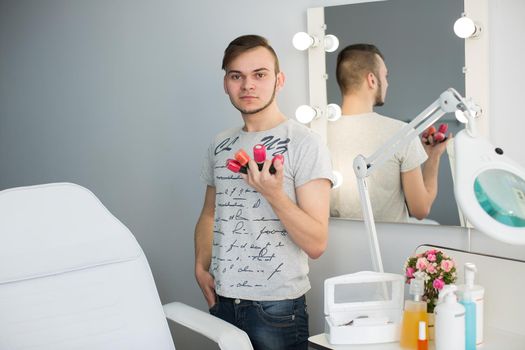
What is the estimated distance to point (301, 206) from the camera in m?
1.72

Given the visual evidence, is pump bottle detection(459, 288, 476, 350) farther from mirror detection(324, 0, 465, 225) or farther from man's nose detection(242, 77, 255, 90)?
man's nose detection(242, 77, 255, 90)

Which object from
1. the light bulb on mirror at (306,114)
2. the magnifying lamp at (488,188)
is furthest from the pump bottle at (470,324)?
the light bulb on mirror at (306,114)

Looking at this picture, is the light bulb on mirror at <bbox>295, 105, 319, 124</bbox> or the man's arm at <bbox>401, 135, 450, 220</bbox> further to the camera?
the light bulb on mirror at <bbox>295, 105, 319, 124</bbox>

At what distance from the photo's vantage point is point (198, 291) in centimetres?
250

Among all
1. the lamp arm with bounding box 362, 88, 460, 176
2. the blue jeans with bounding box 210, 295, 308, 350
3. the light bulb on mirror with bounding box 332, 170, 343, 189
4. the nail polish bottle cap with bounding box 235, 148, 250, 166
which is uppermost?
the lamp arm with bounding box 362, 88, 460, 176

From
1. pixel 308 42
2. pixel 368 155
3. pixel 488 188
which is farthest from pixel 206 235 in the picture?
pixel 488 188

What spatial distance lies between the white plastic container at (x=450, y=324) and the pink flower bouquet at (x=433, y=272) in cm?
11

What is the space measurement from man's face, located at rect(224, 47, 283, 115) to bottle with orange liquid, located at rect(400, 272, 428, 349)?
639 mm

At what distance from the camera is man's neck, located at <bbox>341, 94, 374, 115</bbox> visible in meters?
1.88

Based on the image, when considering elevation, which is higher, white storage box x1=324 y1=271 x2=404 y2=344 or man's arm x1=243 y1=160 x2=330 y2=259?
man's arm x1=243 y1=160 x2=330 y2=259

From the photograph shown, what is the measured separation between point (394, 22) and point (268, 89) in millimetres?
379

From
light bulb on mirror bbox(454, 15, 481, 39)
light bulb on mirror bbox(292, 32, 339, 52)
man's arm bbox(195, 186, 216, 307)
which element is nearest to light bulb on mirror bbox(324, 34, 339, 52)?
light bulb on mirror bbox(292, 32, 339, 52)

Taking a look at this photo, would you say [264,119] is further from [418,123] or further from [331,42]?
[418,123]

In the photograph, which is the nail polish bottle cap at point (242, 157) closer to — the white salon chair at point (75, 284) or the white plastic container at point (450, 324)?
the white salon chair at point (75, 284)
